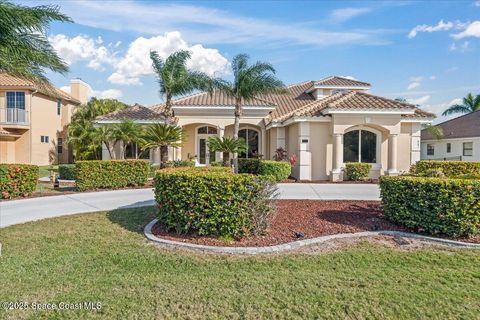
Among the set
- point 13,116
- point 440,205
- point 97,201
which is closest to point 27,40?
point 97,201

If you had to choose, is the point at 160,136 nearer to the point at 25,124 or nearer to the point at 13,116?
the point at 25,124

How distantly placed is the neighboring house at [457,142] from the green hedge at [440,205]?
1037 inches

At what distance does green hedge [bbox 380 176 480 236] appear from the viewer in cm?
630

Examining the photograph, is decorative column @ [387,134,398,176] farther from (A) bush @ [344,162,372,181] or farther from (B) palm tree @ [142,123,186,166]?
(B) palm tree @ [142,123,186,166]

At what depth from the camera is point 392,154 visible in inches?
675

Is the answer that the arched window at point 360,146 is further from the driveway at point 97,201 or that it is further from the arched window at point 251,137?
the arched window at point 251,137

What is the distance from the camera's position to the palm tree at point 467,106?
37.7 meters

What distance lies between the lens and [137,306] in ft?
12.9

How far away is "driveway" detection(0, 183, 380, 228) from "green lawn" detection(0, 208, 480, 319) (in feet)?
9.22

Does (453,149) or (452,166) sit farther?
(453,149)

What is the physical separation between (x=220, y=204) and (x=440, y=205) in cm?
463

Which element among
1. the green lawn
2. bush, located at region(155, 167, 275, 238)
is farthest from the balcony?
bush, located at region(155, 167, 275, 238)

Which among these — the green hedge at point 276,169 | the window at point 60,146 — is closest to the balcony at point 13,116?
the window at point 60,146

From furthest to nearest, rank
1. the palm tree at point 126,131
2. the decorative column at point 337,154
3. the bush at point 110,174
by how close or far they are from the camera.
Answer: the palm tree at point 126,131
the decorative column at point 337,154
the bush at point 110,174
